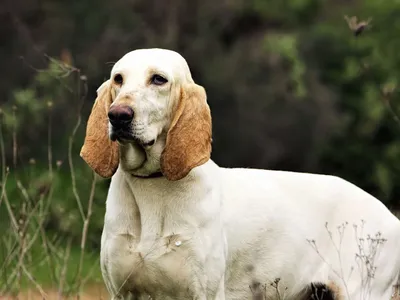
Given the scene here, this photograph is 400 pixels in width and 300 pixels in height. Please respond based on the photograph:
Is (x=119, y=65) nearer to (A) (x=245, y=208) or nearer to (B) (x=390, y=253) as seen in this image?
(A) (x=245, y=208)

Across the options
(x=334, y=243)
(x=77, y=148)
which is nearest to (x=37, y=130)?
(x=77, y=148)

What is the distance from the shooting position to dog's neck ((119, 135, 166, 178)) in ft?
18.3

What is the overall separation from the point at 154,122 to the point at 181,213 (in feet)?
1.52

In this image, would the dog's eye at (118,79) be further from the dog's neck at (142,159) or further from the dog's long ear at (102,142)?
the dog's neck at (142,159)

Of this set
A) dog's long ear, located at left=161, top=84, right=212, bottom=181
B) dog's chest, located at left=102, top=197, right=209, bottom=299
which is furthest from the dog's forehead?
dog's chest, located at left=102, top=197, right=209, bottom=299

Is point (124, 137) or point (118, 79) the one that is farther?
point (118, 79)

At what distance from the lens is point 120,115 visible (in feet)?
17.1

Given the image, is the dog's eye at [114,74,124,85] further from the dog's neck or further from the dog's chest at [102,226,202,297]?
the dog's chest at [102,226,202,297]

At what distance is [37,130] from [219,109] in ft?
6.93

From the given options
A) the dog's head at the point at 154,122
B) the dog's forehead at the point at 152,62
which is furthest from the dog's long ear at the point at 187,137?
the dog's forehead at the point at 152,62

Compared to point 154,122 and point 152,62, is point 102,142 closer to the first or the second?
point 154,122

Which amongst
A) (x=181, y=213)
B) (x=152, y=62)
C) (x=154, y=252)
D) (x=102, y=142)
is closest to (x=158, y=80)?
(x=152, y=62)

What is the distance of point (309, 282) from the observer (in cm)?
636

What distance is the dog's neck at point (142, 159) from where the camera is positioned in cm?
559
